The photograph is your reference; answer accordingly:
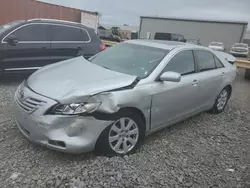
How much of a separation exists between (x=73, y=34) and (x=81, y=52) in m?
0.52

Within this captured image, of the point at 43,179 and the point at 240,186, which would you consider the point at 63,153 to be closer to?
the point at 43,179

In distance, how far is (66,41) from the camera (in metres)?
6.55

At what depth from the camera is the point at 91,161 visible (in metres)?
2.96

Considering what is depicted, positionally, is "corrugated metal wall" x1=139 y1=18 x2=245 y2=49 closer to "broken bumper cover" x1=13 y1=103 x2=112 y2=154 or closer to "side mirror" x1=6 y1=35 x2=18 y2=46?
"side mirror" x1=6 y1=35 x2=18 y2=46

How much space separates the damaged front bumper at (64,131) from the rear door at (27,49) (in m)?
3.40

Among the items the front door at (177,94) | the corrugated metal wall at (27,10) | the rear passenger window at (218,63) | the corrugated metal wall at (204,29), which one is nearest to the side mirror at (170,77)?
the front door at (177,94)

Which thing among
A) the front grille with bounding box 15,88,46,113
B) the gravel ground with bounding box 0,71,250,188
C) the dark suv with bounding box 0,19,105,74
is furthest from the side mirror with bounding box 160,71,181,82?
the dark suv with bounding box 0,19,105,74

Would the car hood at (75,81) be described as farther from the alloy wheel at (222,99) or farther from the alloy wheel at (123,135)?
the alloy wheel at (222,99)

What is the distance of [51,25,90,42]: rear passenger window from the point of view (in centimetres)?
639

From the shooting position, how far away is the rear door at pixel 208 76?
14.4 feet

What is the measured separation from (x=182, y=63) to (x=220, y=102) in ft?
5.84

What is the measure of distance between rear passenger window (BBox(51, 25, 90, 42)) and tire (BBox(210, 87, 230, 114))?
12.5 ft

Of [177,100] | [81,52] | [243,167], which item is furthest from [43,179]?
[81,52]

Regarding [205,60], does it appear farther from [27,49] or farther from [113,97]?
[27,49]
